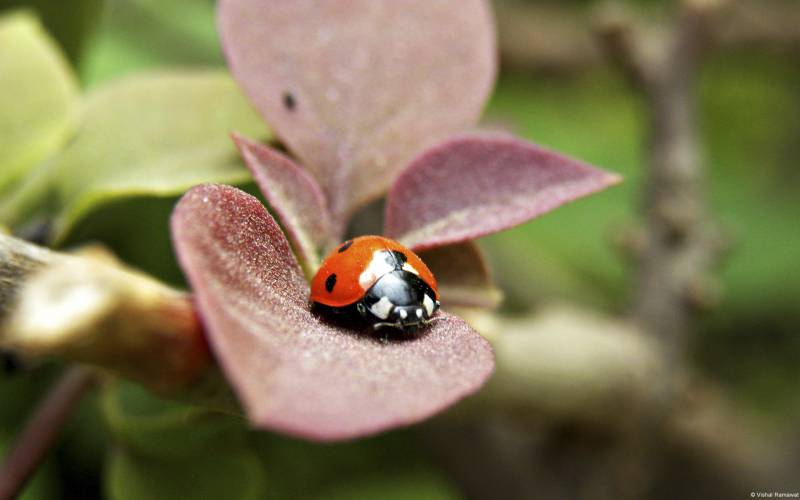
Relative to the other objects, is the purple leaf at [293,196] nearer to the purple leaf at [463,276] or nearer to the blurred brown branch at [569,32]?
the purple leaf at [463,276]

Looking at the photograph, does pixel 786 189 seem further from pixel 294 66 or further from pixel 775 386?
pixel 294 66

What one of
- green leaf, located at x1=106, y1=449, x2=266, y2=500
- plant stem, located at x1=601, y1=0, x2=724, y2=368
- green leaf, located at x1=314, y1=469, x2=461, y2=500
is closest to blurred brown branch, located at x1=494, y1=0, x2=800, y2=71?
plant stem, located at x1=601, y1=0, x2=724, y2=368

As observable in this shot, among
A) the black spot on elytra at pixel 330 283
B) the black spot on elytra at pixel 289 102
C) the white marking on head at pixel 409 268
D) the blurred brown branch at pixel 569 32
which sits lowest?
the black spot on elytra at pixel 330 283

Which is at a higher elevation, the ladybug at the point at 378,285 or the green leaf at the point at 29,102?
the green leaf at the point at 29,102

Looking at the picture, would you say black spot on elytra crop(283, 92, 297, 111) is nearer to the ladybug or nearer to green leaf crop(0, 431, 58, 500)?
the ladybug

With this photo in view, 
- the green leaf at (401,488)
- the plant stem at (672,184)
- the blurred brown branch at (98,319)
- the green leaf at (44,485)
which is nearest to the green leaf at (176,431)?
the blurred brown branch at (98,319)

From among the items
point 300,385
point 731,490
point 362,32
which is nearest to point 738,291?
point 731,490

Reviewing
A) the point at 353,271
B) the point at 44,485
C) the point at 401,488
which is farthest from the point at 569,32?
the point at 353,271
